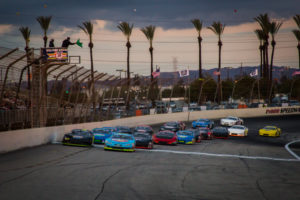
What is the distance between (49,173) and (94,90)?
18893 millimetres

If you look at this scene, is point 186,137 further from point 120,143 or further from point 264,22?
point 264,22

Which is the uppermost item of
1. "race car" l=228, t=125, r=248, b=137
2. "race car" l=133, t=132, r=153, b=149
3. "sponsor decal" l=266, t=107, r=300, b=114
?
"sponsor decal" l=266, t=107, r=300, b=114

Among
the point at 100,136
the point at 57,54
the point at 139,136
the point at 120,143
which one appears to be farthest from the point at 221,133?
the point at 57,54

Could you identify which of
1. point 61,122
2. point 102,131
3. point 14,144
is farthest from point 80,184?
point 61,122

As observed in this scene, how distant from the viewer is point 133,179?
13.0 meters

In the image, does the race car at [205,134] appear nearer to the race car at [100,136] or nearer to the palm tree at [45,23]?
the race car at [100,136]

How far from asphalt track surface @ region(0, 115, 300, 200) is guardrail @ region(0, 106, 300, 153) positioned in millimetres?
691

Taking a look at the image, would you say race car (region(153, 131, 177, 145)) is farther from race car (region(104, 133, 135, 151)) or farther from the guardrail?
the guardrail

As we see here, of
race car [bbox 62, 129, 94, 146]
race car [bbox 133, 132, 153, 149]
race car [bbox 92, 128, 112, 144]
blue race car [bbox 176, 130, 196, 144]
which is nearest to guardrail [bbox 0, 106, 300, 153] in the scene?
race car [bbox 62, 129, 94, 146]

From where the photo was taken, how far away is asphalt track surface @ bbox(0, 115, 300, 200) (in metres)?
10.9

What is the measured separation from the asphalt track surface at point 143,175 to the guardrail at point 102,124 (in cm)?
69

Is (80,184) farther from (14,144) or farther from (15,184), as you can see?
(14,144)

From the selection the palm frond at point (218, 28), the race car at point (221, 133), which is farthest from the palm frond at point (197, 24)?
the race car at point (221, 133)

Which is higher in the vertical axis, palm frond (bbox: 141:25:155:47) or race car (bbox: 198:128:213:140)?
palm frond (bbox: 141:25:155:47)
